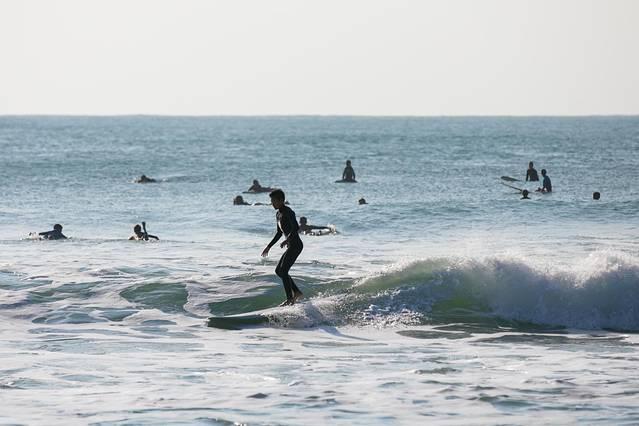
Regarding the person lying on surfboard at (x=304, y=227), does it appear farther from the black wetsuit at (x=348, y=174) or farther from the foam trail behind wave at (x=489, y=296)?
the black wetsuit at (x=348, y=174)

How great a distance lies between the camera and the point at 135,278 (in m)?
20.0

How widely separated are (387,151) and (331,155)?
852 centimetres

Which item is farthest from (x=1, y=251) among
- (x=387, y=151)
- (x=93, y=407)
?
Answer: (x=387, y=151)

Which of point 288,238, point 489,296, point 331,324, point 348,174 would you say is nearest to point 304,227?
point 489,296

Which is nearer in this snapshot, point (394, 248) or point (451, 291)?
point (451, 291)

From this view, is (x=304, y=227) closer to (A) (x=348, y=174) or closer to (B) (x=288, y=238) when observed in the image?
(B) (x=288, y=238)

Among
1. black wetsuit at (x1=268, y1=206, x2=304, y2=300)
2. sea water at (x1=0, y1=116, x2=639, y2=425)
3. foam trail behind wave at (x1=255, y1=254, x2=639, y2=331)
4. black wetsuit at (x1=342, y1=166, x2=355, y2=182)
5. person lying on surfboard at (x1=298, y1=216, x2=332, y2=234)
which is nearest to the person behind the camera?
sea water at (x1=0, y1=116, x2=639, y2=425)

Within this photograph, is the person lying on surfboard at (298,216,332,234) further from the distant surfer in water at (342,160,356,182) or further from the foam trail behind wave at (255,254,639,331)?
the distant surfer in water at (342,160,356,182)

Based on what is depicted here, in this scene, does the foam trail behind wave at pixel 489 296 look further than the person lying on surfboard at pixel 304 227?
No

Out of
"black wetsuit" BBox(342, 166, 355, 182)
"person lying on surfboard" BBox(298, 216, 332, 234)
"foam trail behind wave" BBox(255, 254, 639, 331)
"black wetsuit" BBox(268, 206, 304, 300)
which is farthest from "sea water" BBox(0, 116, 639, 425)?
"black wetsuit" BBox(342, 166, 355, 182)

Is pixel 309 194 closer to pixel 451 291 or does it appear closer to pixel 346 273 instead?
pixel 346 273

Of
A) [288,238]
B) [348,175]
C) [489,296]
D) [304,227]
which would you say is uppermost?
[288,238]

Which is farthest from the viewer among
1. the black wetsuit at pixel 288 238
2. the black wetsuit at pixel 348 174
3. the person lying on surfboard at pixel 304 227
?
the black wetsuit at pixel 348 174

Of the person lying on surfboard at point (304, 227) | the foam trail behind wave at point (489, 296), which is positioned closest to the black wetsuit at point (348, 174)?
the person lying on surfboard at point (304, 227)
